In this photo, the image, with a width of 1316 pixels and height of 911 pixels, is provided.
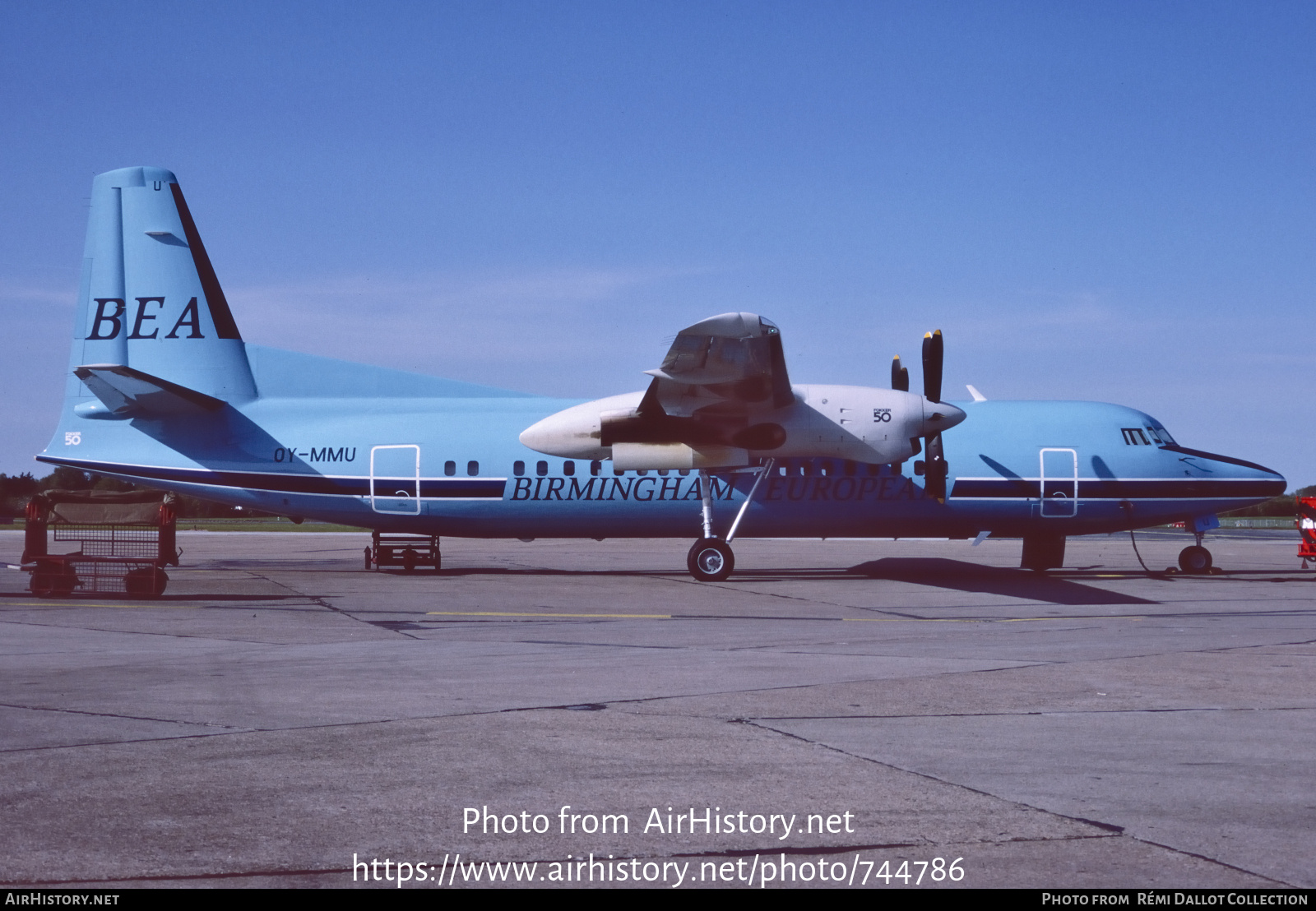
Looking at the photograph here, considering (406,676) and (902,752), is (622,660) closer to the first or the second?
(406,676)

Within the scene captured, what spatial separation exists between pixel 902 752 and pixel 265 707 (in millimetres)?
5181

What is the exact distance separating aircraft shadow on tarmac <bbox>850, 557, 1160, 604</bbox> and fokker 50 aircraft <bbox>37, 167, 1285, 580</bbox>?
1.21 metres

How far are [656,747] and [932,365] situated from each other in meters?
17.6

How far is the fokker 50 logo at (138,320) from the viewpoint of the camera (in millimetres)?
25969

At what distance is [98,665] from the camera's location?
11.6 m

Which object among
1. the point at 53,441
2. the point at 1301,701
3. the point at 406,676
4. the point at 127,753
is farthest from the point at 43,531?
the point at 1301,701

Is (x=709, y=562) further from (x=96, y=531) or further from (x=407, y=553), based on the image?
(x=96, y=531)

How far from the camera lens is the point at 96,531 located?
70.1ft

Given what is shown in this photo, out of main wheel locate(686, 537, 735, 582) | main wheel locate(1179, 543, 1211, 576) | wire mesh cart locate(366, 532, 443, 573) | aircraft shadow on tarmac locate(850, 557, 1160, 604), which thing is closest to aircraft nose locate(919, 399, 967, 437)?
aircraft shadow on tarmac locate(850, 557, 1160, 604)

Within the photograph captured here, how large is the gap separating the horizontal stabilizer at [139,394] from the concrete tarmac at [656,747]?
6500 millimetres

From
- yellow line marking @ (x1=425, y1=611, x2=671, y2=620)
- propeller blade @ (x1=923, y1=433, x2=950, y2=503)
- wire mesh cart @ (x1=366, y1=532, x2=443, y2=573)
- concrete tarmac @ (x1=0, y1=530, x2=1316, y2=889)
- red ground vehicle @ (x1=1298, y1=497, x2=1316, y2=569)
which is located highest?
propeller blade @ (x1=923, y1=433, x2=950, y2=503)

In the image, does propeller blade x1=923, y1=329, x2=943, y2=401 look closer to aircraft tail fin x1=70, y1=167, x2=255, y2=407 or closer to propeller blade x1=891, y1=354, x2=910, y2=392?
propeller blade x1=891, y1=354, x2=910, y2=392

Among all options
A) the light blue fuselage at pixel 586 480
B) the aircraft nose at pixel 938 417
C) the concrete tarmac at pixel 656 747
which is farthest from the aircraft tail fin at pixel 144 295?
the aircraft nose at pixel 938 417

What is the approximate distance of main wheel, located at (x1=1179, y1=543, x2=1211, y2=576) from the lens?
2694 centimetres
